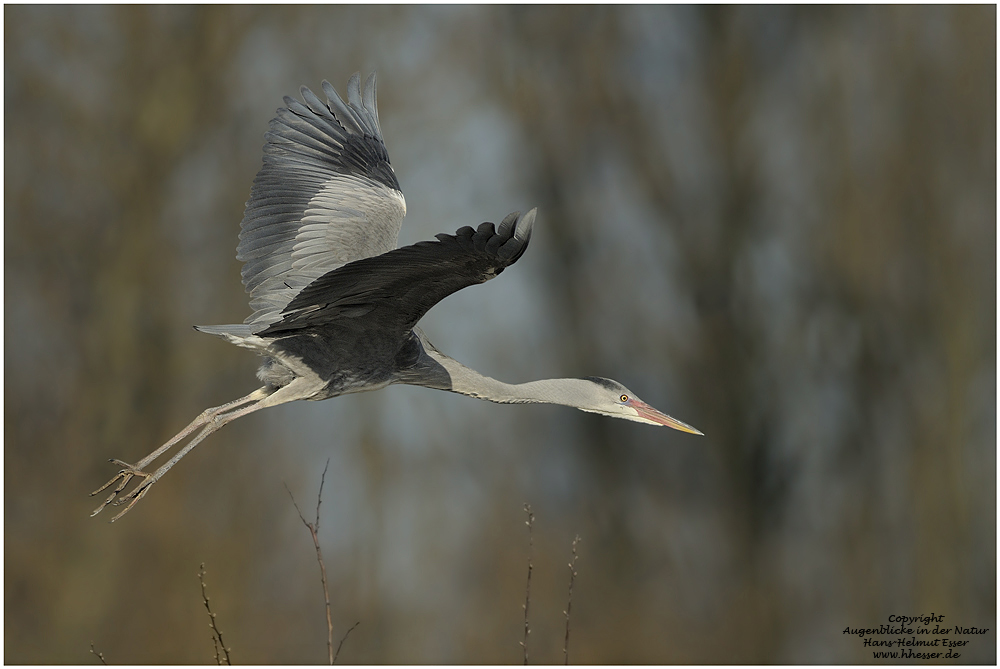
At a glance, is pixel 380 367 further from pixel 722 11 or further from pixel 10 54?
pixel 10 54

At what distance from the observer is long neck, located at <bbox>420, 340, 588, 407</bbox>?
4.46 m

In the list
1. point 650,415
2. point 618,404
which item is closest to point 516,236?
point 618,404

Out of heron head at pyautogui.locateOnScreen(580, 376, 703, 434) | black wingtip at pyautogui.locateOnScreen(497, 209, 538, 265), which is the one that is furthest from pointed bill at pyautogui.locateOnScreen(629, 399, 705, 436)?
black wingtip at pyautogui.locateOnScreen(497, 209, 538, 265)

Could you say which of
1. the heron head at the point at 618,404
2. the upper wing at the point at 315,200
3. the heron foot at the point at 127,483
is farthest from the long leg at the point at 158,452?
the heron head at the point at 618,404

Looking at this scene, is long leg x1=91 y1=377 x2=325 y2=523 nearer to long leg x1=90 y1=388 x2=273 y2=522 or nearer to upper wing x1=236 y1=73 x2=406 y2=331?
long leg x1=90 y1=388 x2=273 y2=522

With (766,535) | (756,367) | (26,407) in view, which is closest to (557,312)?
(756,367)

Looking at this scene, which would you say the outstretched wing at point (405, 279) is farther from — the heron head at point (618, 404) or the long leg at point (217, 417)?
the heron head at point (618, 404)

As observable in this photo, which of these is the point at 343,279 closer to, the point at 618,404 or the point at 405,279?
the point at 405,279

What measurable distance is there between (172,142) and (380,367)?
900 centimetres

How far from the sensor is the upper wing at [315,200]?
191 inches

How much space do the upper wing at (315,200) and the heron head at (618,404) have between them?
134cm

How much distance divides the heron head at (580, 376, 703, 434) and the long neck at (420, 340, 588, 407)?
0.23 ft

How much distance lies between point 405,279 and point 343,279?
25 centimetres

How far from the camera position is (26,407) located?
10688 mm
